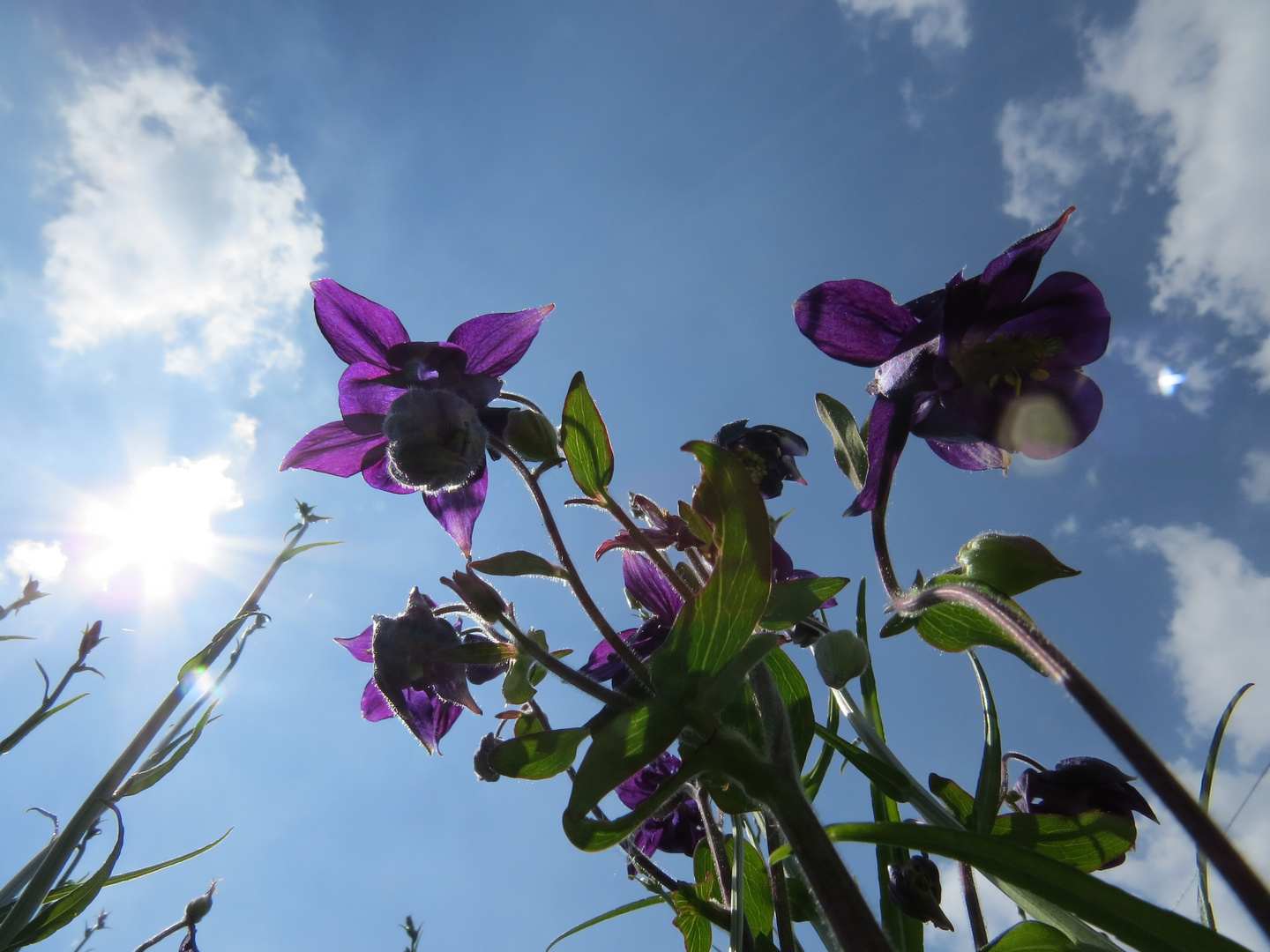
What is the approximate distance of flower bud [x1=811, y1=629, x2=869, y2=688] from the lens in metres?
0.96

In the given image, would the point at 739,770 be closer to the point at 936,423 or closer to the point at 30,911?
the point at 936,423

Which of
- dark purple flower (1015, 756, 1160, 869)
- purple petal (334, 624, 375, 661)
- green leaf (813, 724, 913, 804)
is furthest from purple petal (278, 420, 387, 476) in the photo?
dark purple flower (1015, 756, 1160, 869)

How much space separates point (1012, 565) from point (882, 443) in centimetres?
31

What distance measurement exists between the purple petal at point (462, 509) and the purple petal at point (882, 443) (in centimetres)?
69

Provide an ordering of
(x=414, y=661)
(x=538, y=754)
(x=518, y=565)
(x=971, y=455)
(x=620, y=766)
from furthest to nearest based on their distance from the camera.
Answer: (x=971, y=455), (x=414, y=661), (x=518, y=565), (x=538, y=754), (x=620, y=766)

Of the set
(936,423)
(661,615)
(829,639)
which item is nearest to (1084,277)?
(936,423)

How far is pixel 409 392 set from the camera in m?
1.14

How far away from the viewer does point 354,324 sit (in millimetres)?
1325

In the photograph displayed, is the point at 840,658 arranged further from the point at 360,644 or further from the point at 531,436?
the point at 360,644

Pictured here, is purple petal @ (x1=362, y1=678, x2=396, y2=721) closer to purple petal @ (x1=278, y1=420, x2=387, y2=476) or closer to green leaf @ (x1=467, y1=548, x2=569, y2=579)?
purple petal @ (x1=278, y1=420, x2=387, y2=476)

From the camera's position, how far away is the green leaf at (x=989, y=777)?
0.94 meters

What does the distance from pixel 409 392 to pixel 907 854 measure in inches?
44.3

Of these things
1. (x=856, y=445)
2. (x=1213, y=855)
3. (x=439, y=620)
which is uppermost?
(x=856, y=445)

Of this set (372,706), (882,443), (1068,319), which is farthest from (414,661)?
(1068,319)
